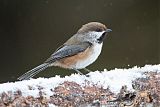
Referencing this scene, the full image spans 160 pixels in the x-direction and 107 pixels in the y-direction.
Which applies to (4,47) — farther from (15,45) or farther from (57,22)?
(57,22)

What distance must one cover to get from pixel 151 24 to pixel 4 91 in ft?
16.5

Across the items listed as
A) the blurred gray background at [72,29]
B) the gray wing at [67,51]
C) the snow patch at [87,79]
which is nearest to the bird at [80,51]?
the gray wing at [67,51]

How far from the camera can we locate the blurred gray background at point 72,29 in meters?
7.57

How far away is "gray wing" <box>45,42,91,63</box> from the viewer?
418 centimetres

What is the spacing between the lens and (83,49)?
14.1 ft

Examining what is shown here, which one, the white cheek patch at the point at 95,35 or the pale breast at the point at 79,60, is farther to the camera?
the white cheek patch at the point at 95,35

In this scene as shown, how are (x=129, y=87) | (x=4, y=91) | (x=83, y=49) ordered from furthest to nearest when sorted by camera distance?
(x=83, y=49), (x=129, y=87), (x=4, y=91)

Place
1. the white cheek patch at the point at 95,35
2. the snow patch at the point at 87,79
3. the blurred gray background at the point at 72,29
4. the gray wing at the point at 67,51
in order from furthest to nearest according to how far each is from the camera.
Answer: the blurred gray background at the point at 72,29
the white cheek patch at the point at 95,35
the gray wing at the point at 67,51
the snow patch at the point at 87,79

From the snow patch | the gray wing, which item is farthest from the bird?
the snow patch

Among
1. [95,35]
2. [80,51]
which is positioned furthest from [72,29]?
[80,51]

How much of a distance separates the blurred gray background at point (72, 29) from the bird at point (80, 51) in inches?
119

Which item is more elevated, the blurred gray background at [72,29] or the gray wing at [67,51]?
the blurred gray background at [72,29]

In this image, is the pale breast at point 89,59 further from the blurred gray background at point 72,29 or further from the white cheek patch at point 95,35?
the blurred gray background at point 72,29

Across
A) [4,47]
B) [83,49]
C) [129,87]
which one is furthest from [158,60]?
[129,87]
